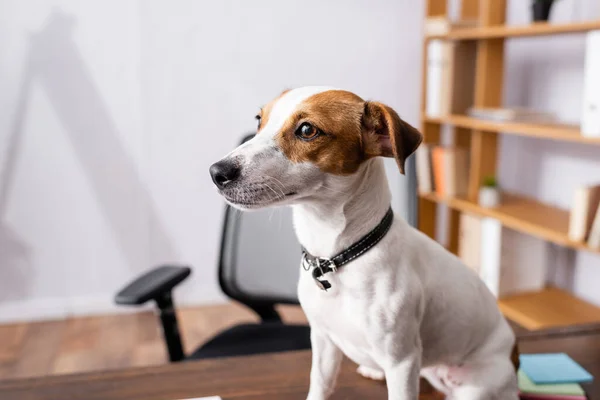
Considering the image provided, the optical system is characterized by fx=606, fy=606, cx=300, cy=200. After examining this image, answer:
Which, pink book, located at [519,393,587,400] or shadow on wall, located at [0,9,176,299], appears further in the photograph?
shadow on wall, located at [0,9,176,299]

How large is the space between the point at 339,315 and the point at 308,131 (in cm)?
27

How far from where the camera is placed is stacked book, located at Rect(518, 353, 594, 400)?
106 cm

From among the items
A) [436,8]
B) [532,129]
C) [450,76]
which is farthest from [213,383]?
[436,8]

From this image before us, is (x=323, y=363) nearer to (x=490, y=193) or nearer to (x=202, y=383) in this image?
(x=202, y=383)

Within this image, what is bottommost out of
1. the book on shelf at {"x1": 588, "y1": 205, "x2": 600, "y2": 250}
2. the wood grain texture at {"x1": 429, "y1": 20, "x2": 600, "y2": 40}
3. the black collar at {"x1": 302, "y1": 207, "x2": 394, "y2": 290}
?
the book on shelf at {"x1": 588, "y1": 205, "x2": 600, "y2": 250}

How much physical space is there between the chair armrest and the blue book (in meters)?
0.83

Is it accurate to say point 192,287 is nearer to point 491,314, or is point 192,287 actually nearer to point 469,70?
point 469,70

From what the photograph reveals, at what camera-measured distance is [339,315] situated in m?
0.88

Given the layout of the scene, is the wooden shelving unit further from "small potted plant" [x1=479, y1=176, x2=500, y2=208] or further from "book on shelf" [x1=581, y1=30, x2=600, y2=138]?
"small potted plant" [x1=479, y1=176, x2=500, y2=208]

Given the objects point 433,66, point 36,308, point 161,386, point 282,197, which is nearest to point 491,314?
point 282,197

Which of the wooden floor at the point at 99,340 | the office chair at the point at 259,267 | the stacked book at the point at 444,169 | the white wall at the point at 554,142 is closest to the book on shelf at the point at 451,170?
the stacked book at the point at 444,169

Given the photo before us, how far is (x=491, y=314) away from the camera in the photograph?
1.00 meters

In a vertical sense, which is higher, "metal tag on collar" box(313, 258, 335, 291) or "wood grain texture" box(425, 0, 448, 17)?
"wood grain texture" box(425, 0, 448, 17)

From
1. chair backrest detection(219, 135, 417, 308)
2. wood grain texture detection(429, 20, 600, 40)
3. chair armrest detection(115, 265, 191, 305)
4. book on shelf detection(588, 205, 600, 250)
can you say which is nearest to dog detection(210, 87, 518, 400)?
chair armrest detection(115, 265, 191, 305)
